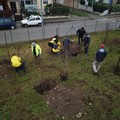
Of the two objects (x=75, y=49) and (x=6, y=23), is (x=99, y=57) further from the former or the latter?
(x=6, y=23)

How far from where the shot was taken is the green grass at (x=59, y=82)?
7480mm

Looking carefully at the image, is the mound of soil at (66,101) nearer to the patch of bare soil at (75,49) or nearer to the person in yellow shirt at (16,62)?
the person in yellow shirt at (16,62)

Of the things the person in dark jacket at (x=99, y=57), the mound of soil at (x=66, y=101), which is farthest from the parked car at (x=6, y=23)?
the mound of soil at (x=66, y=101)

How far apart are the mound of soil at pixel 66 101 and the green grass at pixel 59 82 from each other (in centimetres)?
28

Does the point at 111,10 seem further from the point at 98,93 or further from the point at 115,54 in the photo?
the point at 98,93

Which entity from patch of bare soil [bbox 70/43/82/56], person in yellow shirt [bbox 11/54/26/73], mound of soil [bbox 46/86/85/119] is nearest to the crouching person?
patch of bare soil [bbox 70/43/82/56]

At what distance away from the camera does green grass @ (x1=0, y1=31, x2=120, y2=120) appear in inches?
295

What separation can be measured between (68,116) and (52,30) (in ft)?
48.5

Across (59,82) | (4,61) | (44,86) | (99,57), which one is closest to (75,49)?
(99,57)

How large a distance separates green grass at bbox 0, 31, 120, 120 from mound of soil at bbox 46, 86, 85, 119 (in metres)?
0.28

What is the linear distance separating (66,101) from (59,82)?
5.84 ft

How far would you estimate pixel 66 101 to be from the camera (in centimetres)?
795

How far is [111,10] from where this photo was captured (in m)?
31.1

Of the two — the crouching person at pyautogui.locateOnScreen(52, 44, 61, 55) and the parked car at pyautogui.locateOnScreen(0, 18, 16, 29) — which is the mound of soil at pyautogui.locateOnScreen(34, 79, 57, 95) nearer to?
the crouching person at pyautogui.locateOnScreen(52, 44, 61, 55)
